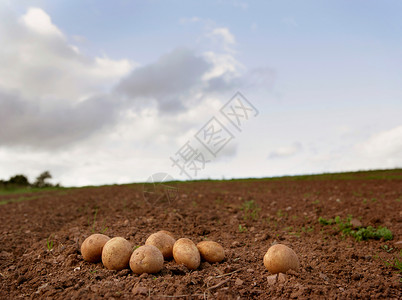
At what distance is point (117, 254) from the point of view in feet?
12.0

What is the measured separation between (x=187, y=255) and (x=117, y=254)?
28.7 inches

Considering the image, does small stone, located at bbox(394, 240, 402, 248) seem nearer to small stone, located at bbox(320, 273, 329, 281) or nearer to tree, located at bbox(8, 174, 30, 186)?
small stone, located at bbox(320, 273, 329, 281)

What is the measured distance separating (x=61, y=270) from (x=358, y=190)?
9924 millimetres

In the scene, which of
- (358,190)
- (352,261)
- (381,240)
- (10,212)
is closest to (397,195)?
(358,190)

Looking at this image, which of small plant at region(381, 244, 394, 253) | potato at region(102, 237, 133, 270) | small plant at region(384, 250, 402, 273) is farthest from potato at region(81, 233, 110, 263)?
small plant at region(381, 244, 394, 253)

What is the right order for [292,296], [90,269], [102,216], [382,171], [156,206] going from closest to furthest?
[292,296], [90,269], [102,216], [156,206], [382,171]

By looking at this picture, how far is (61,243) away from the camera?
5059mm

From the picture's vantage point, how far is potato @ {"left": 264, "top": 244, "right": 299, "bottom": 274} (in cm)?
363

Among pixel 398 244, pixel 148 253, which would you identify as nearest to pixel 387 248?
pixel 398 244

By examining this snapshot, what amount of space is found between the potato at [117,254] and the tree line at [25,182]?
722 inches

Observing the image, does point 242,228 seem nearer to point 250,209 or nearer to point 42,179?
point 250,209

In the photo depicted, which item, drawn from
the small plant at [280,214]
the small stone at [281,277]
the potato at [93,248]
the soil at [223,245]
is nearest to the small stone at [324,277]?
the soil at [223,245]

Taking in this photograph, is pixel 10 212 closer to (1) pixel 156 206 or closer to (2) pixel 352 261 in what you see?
(1) pixel 156 206

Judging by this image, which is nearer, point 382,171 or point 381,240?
point 381,240
